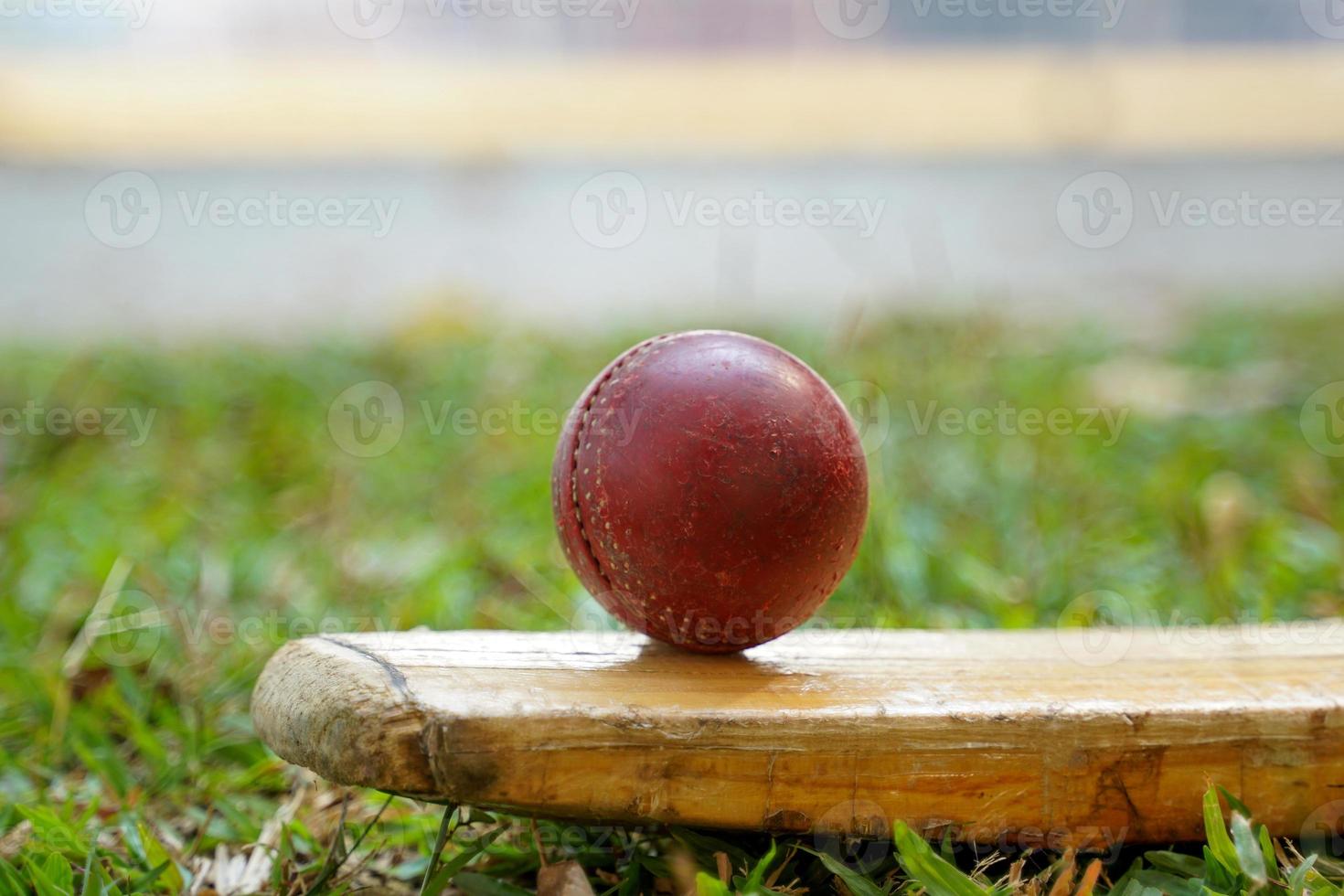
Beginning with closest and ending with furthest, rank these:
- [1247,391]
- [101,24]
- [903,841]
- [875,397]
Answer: [903,841], [875,397], [1247,391], [101,24]

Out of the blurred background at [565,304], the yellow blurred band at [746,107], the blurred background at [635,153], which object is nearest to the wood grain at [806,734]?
the blurred background at [565,304]

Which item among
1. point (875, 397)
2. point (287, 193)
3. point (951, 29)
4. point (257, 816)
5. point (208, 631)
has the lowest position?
point (257, 816)

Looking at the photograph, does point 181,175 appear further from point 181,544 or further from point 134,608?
point 134,608

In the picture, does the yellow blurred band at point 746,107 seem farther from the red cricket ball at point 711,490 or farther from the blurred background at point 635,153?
the red cricket ball at point 711,490

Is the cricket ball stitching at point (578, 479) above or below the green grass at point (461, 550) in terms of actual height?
above

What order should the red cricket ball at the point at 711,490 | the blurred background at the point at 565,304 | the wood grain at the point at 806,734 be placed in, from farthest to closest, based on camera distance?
the blurred background at the point at 565,304
the red cricket ball at the point at 711,490
the wood grain at the point at 806,734

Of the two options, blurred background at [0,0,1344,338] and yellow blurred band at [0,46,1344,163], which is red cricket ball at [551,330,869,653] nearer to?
blurred background at [0,0,1344,338]

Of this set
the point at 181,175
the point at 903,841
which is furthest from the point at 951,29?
the point at 903,841

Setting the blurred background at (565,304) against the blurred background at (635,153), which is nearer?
the blurred background at (565,304)
